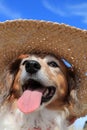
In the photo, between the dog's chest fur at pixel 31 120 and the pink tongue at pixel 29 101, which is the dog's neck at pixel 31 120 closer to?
the dog's chest fur at pixel 31 120

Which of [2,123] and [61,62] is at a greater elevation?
[61,62]

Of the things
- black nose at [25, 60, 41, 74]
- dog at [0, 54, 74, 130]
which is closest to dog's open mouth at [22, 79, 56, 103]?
dog at [0, 54, 74, 130]

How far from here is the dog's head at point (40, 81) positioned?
19.0ft

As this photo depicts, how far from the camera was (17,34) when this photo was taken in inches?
233

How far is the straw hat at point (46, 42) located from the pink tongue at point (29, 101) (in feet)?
1.88

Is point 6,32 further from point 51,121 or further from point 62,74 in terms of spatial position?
point 51,121

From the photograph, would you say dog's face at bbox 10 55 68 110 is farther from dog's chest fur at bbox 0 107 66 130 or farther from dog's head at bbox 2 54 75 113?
dog's chest fur at bbox 0 107 66 130

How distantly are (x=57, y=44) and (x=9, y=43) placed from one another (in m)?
0.65

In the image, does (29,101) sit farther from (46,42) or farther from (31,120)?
(46,42)

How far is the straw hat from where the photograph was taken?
579 cm

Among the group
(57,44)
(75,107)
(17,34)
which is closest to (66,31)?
(57,44)

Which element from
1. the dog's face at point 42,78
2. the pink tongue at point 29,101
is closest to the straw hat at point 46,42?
the dog's face at point 42,78

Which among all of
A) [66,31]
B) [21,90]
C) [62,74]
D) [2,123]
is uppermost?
[66,31]

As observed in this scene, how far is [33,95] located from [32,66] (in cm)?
37
